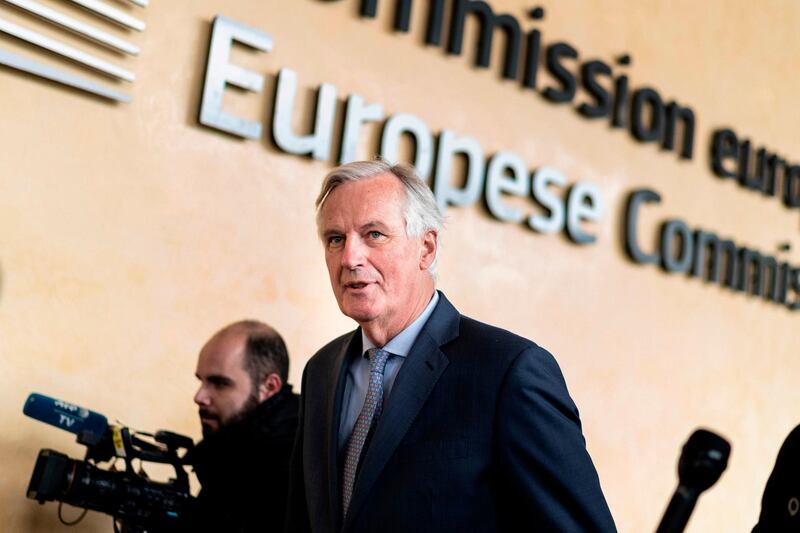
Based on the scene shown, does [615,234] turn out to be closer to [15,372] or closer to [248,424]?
[248,424]

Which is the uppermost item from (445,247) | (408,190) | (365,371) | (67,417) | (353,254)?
(445,247)

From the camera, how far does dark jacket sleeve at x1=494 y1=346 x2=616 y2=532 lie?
5.28ft

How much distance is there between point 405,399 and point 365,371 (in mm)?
239

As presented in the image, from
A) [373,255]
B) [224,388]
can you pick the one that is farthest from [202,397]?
[373,255]

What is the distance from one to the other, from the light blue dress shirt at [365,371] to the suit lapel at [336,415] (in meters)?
0.02

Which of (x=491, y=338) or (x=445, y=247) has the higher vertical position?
(x=445, y=247)

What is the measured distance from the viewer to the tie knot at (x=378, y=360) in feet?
6.23

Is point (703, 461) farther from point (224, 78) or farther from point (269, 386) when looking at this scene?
point (224, 78)

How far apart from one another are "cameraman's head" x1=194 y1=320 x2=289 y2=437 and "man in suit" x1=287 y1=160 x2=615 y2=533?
3.37 ft

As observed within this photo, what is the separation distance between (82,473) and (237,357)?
661mm

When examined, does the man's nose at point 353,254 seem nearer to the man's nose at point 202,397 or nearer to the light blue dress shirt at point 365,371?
the light blue dress shirt at point 365,371

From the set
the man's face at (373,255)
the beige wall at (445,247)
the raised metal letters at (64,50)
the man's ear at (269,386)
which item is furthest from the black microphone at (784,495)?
the raised metal letters at (64,50)

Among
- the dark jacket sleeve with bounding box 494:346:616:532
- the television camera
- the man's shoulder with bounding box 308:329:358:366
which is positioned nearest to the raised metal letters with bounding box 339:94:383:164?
the television camera

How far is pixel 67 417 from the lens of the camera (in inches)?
105
